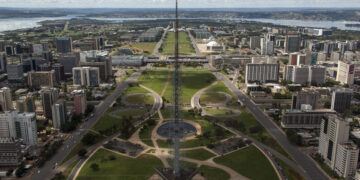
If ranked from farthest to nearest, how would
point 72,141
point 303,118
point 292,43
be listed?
point 292,43, point 303,118, point 72,141

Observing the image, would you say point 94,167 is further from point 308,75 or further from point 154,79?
point 308,75

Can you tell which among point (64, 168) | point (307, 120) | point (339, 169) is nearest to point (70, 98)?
point (64, 168)

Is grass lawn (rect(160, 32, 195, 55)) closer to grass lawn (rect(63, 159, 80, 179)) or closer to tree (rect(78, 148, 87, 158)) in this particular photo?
tree (rect(78, 148, 87, 158))

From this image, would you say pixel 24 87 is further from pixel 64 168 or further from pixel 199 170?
pixel 199 170

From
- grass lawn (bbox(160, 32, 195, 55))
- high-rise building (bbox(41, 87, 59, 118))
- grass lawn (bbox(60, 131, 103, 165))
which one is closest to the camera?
grass lawn (bbox(60, 131, 103, 165))

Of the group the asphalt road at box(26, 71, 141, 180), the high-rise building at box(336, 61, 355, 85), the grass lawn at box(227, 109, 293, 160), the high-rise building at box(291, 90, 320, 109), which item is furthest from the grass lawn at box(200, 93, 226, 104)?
the high-rise building at box(336, 61, 355, 85)

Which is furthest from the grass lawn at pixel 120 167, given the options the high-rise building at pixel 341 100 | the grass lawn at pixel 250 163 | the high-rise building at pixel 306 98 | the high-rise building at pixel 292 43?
the high-rise building at pixel 292 43

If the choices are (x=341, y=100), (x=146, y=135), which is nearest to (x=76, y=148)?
(x=146, y=135)
